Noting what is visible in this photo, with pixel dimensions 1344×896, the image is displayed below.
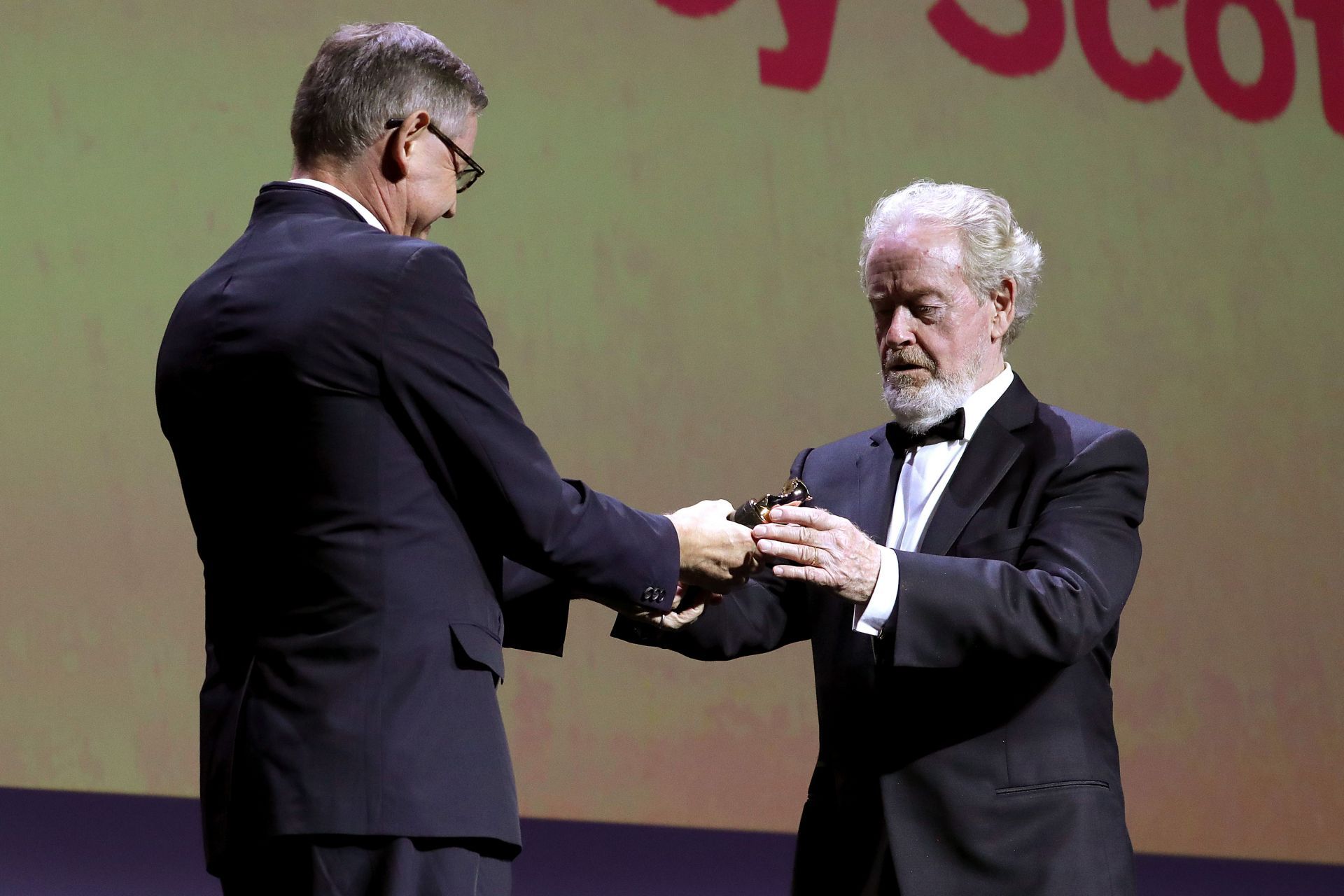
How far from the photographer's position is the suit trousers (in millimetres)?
1467

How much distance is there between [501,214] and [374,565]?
2060 mm

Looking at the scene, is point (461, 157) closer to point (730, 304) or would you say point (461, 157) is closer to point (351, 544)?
point (351, 544)

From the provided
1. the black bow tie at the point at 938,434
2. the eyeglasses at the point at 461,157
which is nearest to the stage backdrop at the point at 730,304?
the black bow tie at the point at 938,434

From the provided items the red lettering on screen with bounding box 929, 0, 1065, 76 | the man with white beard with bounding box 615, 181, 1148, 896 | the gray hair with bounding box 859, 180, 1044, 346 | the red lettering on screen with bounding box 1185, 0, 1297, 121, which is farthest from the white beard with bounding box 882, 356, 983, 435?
the red lettering on screen with bounding box 1185, 0, 1297, 121

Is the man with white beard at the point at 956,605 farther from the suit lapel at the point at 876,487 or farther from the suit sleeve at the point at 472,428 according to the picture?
the suit sleeve at the point at 472,428

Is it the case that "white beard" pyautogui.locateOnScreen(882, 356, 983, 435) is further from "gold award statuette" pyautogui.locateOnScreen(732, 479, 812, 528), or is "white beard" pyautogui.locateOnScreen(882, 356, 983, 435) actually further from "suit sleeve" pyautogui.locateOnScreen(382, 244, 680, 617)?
"suit sleeve" pyautogui.locateOnScreen(382, 244, 680, 617)

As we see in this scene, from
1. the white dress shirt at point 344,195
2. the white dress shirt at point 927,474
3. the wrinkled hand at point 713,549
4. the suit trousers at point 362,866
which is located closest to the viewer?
the suit trousers at point 362,866

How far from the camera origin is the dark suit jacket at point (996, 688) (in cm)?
187

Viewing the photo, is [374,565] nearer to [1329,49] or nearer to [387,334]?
[387,334]

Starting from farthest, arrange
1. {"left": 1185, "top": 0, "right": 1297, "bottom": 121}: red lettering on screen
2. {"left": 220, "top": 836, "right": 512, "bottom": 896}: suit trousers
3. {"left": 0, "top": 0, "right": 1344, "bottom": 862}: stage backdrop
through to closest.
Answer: {"left": 1185, "top": 0, "right": 1297, "bottom": 121}: red lettering on screen, {"left": 0, "top": 0, "right": 1344, "bottom": 862}: stage backdrop, {"left": 220, "top": 836, "right": 512, "bottom": 896}: suit trousers

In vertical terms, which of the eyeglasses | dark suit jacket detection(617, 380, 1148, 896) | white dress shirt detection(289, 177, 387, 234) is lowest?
dark suit jacket detection(617, 380, 1148, 896)

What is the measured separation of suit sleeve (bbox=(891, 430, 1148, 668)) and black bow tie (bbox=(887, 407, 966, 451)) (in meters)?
0.21

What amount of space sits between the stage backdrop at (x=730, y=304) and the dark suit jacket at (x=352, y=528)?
1.69 m

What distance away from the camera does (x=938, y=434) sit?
2160 mm
